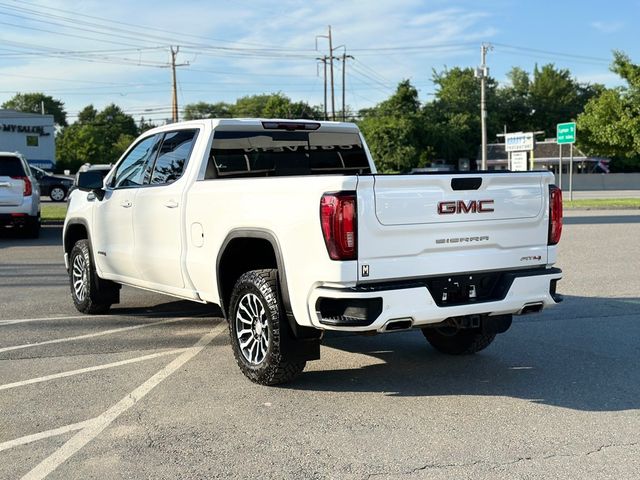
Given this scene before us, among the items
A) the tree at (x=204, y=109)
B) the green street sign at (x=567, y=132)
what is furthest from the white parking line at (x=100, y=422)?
the tree at (x=204, y=109)

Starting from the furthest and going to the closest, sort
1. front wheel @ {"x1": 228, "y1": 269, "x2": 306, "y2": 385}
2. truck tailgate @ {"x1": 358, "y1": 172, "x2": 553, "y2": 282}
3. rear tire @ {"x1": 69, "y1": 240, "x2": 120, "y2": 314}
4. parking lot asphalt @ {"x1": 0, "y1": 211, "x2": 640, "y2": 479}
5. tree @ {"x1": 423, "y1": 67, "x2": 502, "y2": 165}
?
tree @ {"x1": 423, "y1": 67, "x2": 502, "y2": 165} < rear tire @ {"x1": 69, "y1": 240, "x2": 120, "y2": 314} < front wheel @ {"x1": 228, "y1": 269, "x2": 306, "y2": 385} < truck tailgate @ {"x1": 358, "y1": 172, "x2": 553, "y2": 282} < parking lot asphalt @ {"x1": 0, "y1": 211, "x2": 640, "y2": 479}

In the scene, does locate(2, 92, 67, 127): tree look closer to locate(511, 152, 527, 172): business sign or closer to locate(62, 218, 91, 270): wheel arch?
locate(511, 152, 527, 172): business sign

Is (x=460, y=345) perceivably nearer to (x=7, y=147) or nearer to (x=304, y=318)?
(x=304, y=318)

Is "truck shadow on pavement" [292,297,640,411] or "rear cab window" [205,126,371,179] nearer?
"truck shadow on pavement" [292,297,640,411]

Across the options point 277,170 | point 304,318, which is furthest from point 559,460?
point 277,170

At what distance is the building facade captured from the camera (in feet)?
229

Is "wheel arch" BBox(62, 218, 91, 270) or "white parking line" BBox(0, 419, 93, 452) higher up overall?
"wheel arch" BBox(62, 218, 91, 270)

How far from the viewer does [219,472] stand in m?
3.88

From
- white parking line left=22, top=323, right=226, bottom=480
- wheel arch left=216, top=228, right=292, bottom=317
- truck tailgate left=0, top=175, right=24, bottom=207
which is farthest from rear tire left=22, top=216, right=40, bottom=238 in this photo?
wheel arch left=216, top=228, right=292, bottom=317

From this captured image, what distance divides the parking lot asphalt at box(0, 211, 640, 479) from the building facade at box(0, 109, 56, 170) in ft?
221

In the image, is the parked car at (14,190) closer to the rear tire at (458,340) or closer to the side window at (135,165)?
the side window at (135,165)

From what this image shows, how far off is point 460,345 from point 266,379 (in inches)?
73.6

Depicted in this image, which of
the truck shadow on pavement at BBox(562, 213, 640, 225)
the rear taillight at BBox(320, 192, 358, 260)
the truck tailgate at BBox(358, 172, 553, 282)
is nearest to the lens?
the rear taillight at BBox(320, 192, 358, 260)

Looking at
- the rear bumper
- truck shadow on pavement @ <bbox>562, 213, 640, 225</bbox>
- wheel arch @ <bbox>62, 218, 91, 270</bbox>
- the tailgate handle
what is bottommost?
truck shadow on pavement @ <bbox>562, 213, 640, 225</bbox>
